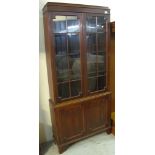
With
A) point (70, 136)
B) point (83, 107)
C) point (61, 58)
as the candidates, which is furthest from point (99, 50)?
point (70, 136)

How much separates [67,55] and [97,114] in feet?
3.62

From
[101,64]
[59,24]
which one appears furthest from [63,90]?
[59,24]

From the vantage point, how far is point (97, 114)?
255 cm

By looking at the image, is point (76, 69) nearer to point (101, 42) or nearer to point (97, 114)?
point (101, 42)

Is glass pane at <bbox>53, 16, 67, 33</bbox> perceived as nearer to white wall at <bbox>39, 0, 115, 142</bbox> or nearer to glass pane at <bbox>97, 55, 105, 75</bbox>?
white wall at <bbox>39, 0, 115, 142</bbox>

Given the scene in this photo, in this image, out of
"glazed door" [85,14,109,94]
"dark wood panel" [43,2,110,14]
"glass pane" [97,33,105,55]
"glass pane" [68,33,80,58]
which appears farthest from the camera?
"glass pane" [97,33,105,55]

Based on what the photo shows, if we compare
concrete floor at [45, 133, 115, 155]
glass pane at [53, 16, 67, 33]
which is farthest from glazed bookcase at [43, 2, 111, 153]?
concrete floor at [45, 133, 115, 155]

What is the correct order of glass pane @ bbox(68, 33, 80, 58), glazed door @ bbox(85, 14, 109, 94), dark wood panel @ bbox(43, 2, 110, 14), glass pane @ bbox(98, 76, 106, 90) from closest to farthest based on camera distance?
dark wood panel @ bbox(43, 2, 110, 14)
glass pane @ bbox(68, 33, 80, 58)
glazed door @ bbox(85, 14, 109, 94)
glass pane @ bbox(98, 76, 106, 90)

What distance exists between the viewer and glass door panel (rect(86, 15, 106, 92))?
230 cm

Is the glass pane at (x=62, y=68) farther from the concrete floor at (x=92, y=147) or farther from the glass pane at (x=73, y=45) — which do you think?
the concrete floor at (x=92, y=147)

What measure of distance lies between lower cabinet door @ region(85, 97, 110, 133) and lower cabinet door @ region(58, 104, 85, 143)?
125 mm
